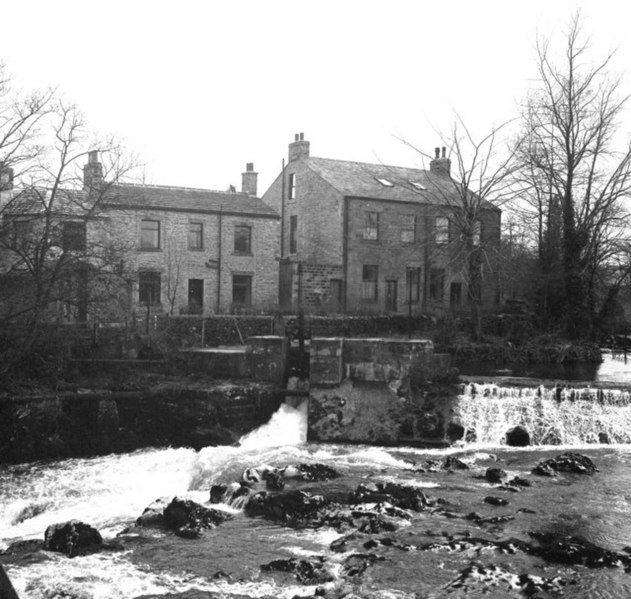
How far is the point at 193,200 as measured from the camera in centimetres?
3412

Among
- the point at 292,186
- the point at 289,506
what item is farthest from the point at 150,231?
the point at 289,506

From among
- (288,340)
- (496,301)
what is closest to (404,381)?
(288,340)

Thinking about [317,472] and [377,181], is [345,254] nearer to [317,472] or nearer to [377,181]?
[377,181]

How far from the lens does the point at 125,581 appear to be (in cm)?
756

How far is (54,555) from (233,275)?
26173 mm

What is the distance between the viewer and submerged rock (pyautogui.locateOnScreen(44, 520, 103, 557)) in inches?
334

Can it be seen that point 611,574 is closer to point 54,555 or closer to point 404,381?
point 54,555

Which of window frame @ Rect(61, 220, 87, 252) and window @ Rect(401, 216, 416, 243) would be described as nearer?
window frame @ Rect(61, 220, 87, 252)

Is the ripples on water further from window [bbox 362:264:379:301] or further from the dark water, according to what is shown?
window [bbox 362:264:379:301]

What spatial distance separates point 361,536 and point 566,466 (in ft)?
16.6

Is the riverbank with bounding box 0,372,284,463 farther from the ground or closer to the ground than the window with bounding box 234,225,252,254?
closer to the ground

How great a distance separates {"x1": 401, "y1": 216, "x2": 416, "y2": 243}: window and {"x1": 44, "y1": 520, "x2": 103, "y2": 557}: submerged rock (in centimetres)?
2996

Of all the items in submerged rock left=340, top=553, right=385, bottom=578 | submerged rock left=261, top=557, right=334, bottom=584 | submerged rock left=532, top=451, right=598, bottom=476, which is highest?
submerged rock left=532, top=451, right=598, bottom=476

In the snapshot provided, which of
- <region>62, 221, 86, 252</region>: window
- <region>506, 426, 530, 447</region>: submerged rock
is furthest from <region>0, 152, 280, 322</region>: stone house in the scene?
<region>506, 426, 530, 447</region>: submerged rock
